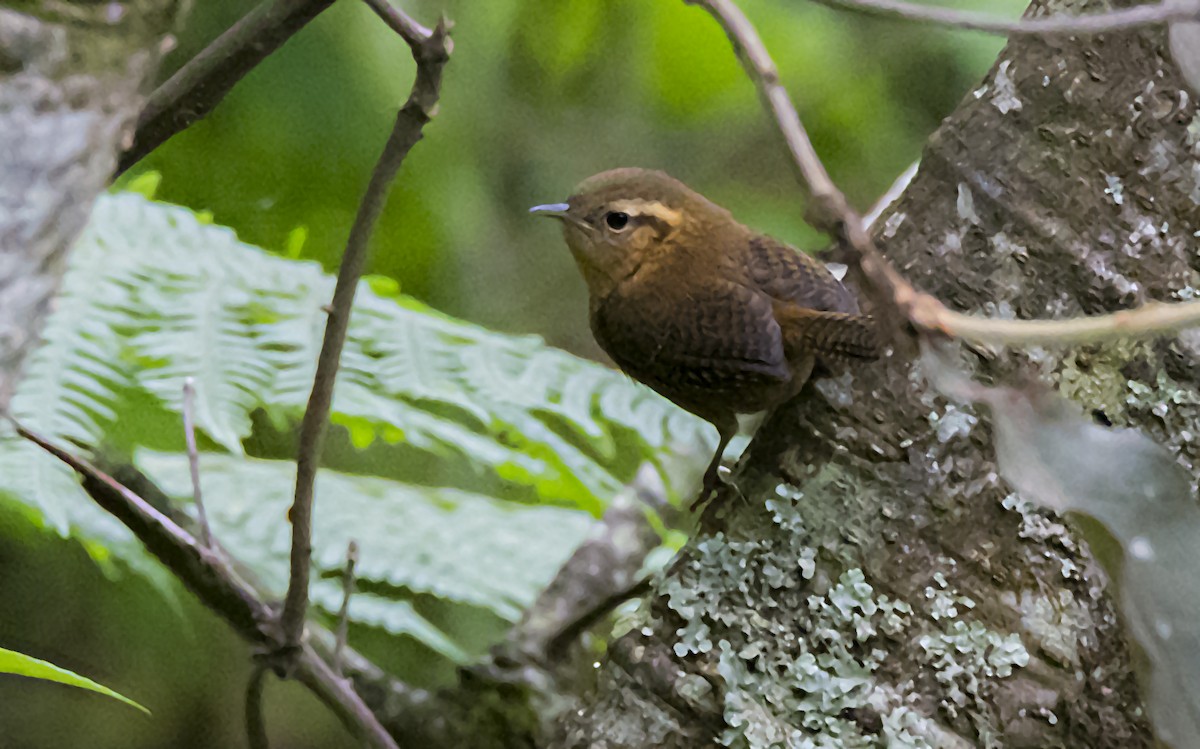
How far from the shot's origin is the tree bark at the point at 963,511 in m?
0.62

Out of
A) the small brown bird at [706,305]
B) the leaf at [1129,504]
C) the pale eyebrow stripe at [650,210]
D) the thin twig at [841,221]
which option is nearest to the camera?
the thin twig at [841,221]

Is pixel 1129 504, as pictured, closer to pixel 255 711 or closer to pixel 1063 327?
pixel 1063 327

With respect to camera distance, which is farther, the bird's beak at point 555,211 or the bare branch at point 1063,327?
the bird's beak at point 555,211

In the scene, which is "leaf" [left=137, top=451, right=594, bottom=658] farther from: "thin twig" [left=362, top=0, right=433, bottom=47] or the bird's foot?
"thin twig" [left=362, top=0, right=433, bottom=47]

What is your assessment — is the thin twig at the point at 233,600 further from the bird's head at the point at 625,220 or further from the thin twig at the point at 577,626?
the bird's head at the point at 625,220

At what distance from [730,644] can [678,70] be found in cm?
113

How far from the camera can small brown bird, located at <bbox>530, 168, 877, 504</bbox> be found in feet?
2.14

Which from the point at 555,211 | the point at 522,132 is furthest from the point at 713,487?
the point at 522,132

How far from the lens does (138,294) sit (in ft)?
3.73

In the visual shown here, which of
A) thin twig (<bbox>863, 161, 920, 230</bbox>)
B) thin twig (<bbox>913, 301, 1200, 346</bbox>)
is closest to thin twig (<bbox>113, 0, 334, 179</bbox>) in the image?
thin twig (<bbox>863, 161, 920, 230</bbox>)

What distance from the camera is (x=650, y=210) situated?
771 mm

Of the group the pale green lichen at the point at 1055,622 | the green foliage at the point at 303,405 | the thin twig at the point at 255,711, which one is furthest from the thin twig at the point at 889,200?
the thin twig at the point at 255,711

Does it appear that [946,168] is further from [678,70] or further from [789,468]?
[678,70]

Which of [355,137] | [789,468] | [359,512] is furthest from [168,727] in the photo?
[789,468]
